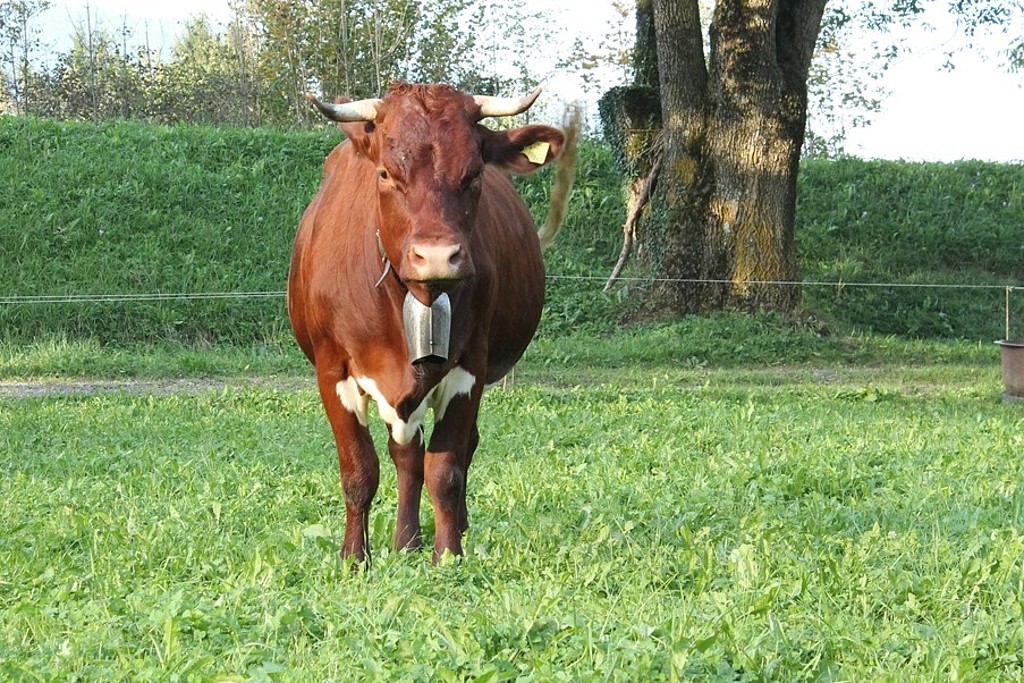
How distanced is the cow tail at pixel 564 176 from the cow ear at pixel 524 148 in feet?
3.19

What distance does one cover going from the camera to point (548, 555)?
5715 millimetres

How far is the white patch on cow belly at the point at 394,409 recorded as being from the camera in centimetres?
605

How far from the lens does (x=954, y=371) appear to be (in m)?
16.2

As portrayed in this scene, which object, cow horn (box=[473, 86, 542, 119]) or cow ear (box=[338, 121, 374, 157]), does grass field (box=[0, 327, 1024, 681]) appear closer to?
cow ear (box=[338, 121, 374, 157])

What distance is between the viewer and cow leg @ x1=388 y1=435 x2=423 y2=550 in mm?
6273

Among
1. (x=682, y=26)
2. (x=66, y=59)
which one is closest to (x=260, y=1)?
(x=66, y=59)

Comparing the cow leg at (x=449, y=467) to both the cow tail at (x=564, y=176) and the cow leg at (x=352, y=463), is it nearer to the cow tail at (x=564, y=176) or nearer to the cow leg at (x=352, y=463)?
the cow leg at (x=352, y=463)

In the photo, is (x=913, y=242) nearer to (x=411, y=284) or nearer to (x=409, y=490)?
(x=409, y=490)

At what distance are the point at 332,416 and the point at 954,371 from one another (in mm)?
11652

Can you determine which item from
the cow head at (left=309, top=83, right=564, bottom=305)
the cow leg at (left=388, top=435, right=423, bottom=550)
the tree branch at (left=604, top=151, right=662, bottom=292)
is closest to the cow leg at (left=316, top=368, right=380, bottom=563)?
the cow leg at (left=388, top=435, right=423, bottom=550)

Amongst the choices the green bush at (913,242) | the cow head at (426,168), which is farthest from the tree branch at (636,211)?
the cow head at (426,168)

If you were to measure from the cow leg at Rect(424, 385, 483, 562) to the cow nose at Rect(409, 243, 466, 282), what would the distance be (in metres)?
1.07

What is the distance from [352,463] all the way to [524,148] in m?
1.69

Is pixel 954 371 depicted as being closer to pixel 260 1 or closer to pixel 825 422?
pixel 825 422
